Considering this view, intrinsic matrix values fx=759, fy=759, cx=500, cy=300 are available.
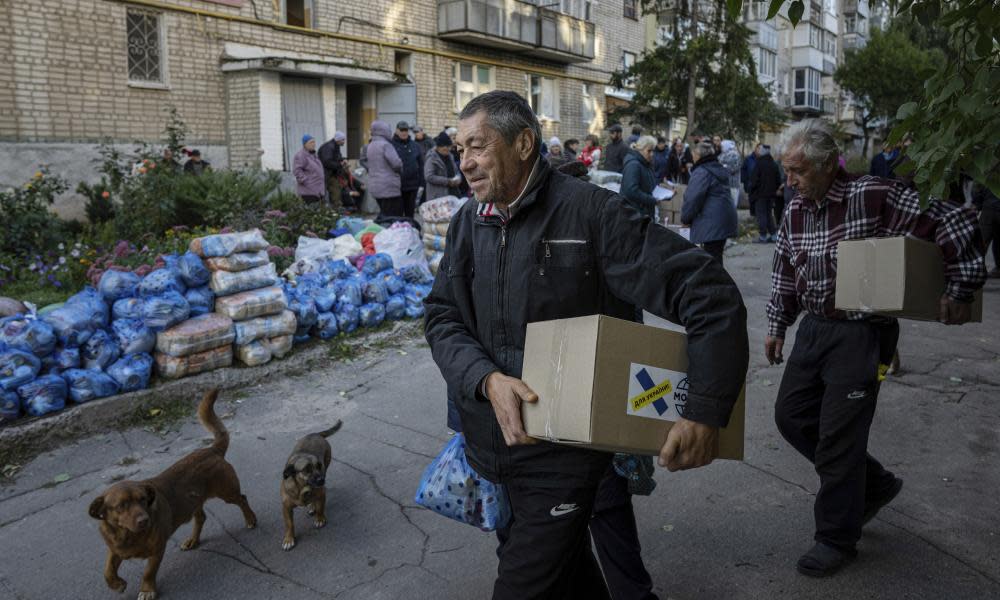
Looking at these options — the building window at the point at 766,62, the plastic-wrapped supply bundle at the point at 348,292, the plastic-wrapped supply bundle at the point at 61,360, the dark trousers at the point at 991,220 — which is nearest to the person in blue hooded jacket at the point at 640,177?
the plastic-wrapped supply bundle at the point at 348,292

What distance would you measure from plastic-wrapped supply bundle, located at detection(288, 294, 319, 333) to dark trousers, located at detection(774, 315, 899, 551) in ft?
15.6

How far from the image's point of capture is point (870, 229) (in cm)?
338

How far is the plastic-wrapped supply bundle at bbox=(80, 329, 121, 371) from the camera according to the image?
A: 557cm

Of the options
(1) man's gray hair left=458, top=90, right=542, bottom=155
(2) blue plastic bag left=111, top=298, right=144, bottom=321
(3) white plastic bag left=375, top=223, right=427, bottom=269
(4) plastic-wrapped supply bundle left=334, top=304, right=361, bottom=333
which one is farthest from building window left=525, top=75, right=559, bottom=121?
(1) man's gray hair left=458, top=90, right=542, bottom=155

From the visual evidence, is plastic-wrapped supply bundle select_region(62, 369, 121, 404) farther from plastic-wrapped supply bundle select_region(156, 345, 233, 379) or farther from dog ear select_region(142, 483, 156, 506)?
dog ear select_region(142, 483, 156, 506)

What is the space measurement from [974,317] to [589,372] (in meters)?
2.57

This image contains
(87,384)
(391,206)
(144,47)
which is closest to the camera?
(87,384)

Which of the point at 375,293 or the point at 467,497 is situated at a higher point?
the point at 375,293

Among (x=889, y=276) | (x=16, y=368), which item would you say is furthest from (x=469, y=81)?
(x=889, y=276)

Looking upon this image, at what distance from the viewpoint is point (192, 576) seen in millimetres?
3633

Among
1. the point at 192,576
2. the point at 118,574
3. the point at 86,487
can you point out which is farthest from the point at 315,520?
the point at 86,487

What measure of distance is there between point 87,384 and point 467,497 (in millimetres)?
3930

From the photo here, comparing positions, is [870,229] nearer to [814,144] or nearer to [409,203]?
[814,144]

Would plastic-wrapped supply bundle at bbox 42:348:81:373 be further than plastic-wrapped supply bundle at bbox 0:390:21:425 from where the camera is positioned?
Yes
